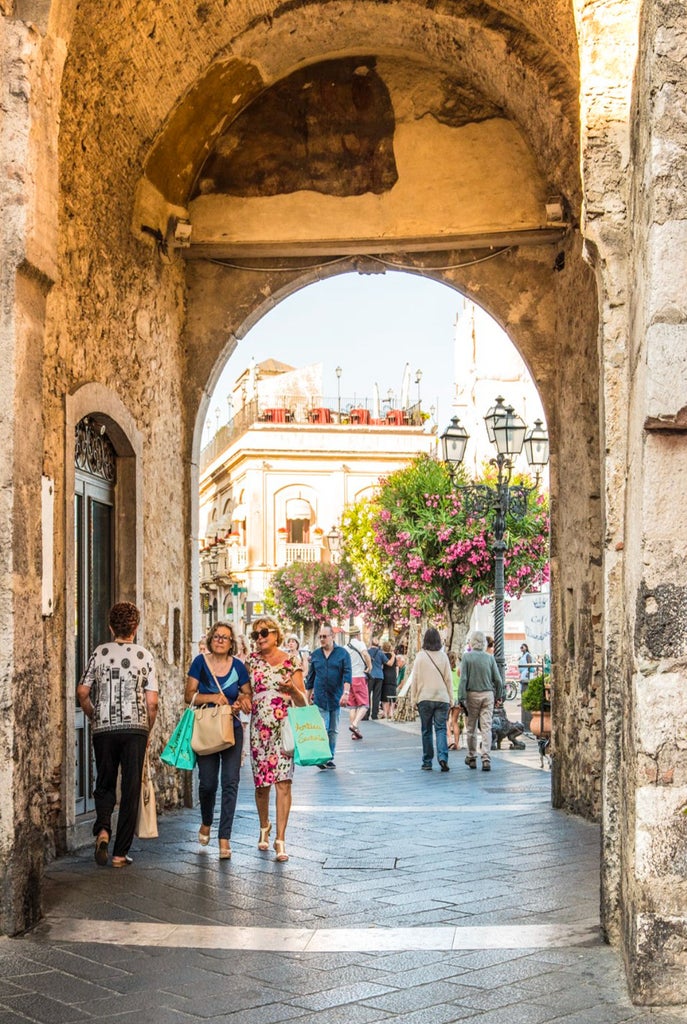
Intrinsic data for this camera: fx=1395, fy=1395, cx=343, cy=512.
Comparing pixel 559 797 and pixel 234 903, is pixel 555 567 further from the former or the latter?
pixel 234 903

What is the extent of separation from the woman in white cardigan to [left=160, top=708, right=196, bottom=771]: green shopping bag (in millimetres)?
5927

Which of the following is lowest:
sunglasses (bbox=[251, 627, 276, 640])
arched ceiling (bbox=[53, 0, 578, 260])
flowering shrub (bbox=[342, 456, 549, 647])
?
sunglasses (bbox=[251, 627, 276, 640])

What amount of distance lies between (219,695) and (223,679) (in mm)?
139

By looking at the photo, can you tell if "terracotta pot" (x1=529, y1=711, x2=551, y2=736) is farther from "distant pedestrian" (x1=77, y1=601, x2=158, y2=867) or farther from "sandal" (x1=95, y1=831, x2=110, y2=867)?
"sandal" (x1=95, y1=831, x2=110, y2=867)

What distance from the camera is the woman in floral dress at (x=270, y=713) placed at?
336 inches

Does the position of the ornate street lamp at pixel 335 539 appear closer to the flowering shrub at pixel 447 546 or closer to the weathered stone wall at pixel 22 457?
the flowering shrub at pixel 447 546

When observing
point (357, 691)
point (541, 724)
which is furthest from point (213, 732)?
point (357, 691)

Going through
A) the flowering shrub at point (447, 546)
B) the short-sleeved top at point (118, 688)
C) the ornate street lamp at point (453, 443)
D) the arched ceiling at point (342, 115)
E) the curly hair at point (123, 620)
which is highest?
the arched ceiling at point (342, 115)

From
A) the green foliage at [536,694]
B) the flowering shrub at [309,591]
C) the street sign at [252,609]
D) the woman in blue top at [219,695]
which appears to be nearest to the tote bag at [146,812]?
the woman in blue top at [219,695]

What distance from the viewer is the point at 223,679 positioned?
866cm

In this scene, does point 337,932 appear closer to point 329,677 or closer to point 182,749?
point 182,749

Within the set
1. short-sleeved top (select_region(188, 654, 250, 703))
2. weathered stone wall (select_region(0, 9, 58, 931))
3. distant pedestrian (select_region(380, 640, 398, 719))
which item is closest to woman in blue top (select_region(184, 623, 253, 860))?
short-sleeved top (select_region(188, 654, 250, 703))

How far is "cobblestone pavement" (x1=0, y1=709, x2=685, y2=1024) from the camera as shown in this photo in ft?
15.9

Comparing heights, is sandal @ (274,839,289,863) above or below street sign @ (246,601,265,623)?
below
